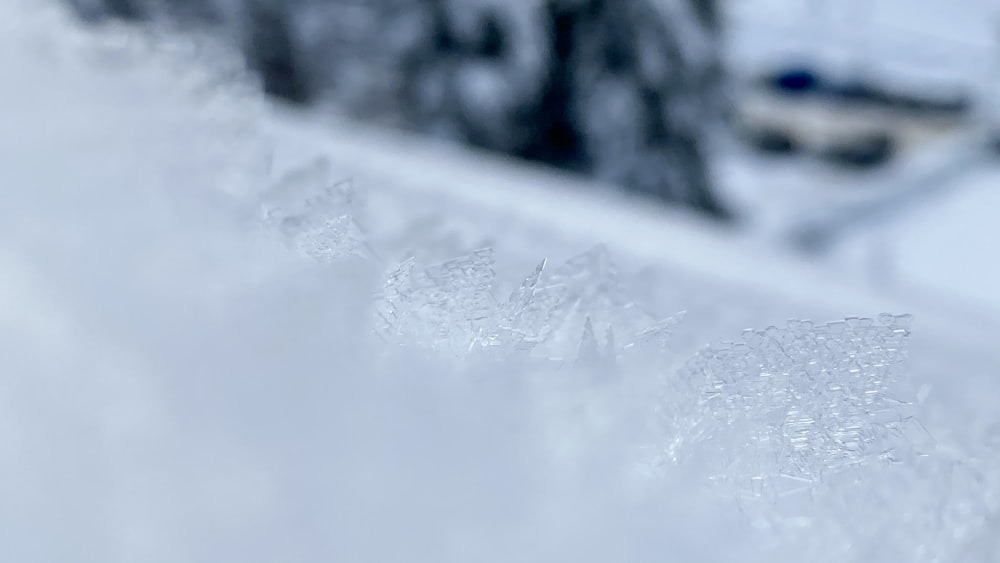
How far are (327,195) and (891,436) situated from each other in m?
0.41

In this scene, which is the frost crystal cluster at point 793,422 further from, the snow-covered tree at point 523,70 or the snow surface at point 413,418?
the snow-covered tree at point 523,70

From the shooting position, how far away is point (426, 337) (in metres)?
0.58

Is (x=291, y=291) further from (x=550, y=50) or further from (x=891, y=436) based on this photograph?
(x=550, y=50)

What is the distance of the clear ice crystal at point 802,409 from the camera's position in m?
0.51

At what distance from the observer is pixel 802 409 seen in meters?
0.51

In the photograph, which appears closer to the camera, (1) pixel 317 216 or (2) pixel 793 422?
(2) pixel 793 422

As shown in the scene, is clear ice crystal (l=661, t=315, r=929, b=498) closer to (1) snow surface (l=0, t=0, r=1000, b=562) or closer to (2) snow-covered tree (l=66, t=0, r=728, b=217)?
(1) snow surface (l=0, t=0, r=1000, b=562)

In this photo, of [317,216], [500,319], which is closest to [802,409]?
[500,319]

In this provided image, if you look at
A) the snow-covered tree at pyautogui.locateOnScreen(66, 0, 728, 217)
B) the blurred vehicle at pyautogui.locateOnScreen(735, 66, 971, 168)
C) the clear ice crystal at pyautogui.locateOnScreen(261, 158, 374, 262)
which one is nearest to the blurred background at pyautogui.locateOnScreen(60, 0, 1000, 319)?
the snow-covered tree at pyautogui.locateOnScreen(66, 0, 728, 217)

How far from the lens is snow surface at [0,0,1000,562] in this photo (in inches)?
20.1

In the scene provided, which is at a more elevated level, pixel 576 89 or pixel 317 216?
pixel 317 216

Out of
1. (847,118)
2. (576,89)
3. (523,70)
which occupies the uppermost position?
(523,70)

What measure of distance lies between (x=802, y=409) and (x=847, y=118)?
440 inches

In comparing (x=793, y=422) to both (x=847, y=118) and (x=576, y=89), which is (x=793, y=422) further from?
(x=847, y=118)
